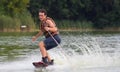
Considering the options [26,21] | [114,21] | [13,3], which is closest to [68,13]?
[114,21]

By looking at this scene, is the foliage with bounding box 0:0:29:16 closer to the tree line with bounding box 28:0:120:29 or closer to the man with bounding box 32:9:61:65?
the tree line with bounding box 28:0:120:29

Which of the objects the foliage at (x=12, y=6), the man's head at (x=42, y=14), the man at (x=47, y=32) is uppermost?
the foliage at (x=12, y=6)

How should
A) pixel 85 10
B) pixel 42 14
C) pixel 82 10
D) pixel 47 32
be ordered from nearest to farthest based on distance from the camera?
pixel 42 14, pixel 47 32, pixel 85 10, pixel 82 10

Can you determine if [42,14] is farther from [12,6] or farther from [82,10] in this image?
[82,10]

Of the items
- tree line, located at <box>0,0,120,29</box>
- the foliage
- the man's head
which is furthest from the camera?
tree line, located at <box>0,0,120,29</box>

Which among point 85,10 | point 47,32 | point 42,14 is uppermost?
point 85,10

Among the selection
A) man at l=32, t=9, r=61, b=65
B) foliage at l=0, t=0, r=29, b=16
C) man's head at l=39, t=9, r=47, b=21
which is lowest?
man at l=32, t=9, r=61, b=65

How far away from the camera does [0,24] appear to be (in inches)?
2491

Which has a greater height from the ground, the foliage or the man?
the foliage

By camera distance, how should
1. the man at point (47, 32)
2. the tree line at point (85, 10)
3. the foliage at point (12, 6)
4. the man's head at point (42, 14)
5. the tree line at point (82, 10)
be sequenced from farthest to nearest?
the tree line at point (85, 10)
the tree line at point (82, 10)
the foliage at point (12, 6)
the man at point (47, 32)
the man's head at point (42, 14)

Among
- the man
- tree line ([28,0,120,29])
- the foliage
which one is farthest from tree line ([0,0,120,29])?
the man

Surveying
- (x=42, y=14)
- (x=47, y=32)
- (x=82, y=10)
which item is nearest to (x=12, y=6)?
(x=82, y=10)

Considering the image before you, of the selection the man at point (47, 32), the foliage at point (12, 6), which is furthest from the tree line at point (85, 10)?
the man at point (47, 32)

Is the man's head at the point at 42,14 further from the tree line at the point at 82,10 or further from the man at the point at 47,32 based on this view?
the tree line at the point at 82,10
